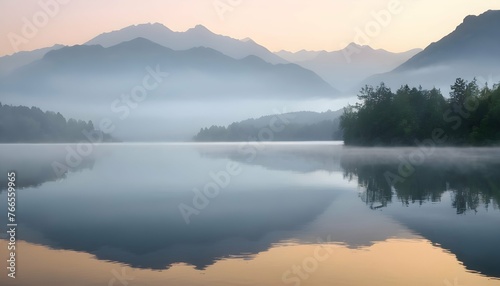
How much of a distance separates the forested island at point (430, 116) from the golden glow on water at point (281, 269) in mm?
119892

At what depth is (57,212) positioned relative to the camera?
122 ft

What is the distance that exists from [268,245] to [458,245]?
8.71m

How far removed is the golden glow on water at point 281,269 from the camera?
20234 millimetres

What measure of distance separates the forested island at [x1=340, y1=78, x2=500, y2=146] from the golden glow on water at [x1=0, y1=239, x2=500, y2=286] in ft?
393

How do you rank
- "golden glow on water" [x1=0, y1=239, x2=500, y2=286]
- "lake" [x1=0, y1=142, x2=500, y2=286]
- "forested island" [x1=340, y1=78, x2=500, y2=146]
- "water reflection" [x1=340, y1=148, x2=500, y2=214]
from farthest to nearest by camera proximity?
"forested island" [x1=340, y1=78, x2=500, y2=146] → "water reflection" [x1=340, y1=148, x2=500, y2=214] → "lake" [x1=0, y1=142, x2=500, y2=286] → "golden glow on water" [x1=0, y1=239, x2=500, y2=286]

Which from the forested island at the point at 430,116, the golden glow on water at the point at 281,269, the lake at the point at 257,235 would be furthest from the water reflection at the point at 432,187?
the forested island at the point at 430,116

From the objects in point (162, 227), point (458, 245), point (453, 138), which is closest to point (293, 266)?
point (458, 245)

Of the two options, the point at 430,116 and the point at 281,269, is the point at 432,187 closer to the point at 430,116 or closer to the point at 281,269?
the point at 281,269

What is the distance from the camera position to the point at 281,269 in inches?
866

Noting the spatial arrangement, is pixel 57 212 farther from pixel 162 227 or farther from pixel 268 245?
pixel 268 245

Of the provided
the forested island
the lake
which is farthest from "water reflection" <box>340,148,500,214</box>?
the forested island

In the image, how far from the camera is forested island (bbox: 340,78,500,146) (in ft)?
460

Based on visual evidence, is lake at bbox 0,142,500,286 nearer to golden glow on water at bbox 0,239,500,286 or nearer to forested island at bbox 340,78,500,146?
golden glow on water at bbox 0,239,500,286

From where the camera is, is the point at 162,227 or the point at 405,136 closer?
the point at 162,227
